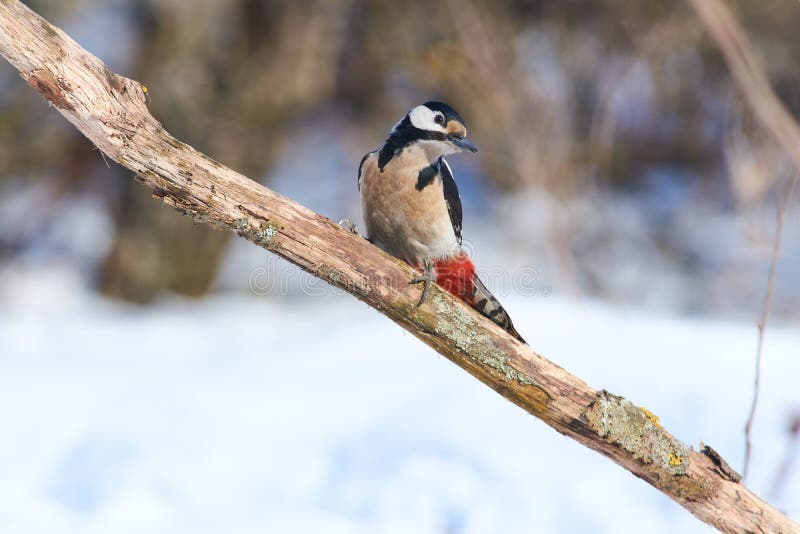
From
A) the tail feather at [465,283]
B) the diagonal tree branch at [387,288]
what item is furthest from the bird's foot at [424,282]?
the tail feather at [465,283]

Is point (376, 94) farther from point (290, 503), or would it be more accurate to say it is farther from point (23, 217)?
point (290, 503)

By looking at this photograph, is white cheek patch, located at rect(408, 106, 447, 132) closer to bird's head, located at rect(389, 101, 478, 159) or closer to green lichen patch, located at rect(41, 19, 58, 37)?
bird's head, located at rect(389, 101, 478, 159)

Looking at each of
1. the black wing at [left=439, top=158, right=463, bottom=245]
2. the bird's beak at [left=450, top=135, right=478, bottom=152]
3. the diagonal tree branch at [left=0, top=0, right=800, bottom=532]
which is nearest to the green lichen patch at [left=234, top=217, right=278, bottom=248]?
the diagonal tree branch at [left=0, top=0, right=800, bottom=532]

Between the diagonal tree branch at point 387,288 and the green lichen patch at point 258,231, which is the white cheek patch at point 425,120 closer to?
the diagonal tree branch at point 387,288

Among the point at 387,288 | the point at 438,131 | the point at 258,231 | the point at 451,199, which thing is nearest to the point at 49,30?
the point at 258,231

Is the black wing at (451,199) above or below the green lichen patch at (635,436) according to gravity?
above

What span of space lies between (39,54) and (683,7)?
5.28 m

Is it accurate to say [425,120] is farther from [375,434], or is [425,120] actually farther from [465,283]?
[375,434]

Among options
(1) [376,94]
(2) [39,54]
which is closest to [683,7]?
(1) [376,94]

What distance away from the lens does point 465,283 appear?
9.34 feet

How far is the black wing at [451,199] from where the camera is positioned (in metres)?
2.99

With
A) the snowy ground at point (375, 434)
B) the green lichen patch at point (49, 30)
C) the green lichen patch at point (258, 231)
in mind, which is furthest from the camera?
the snowy ground at point (375, 434)

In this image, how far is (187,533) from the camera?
259 cm

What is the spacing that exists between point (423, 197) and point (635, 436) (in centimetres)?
117
